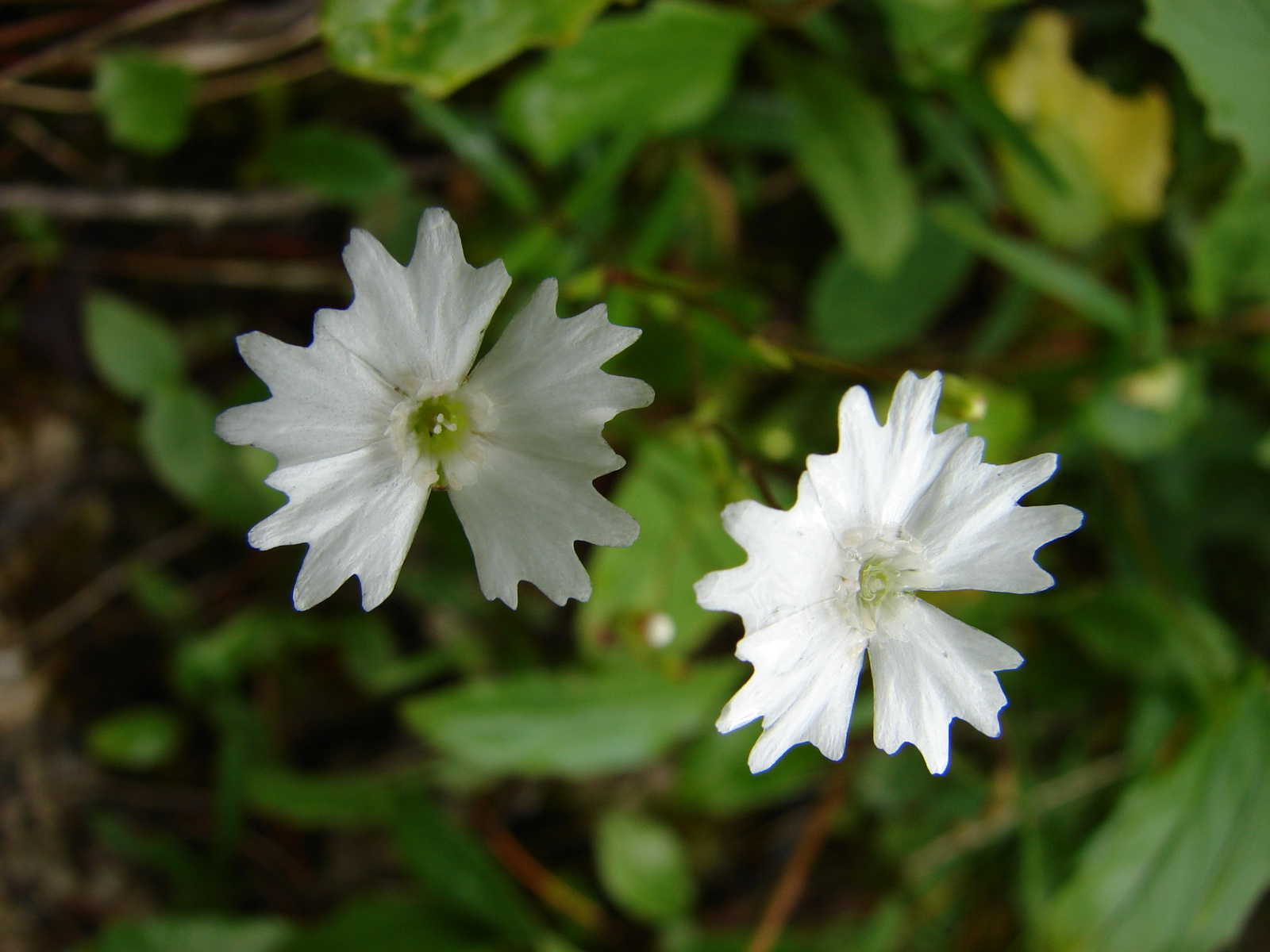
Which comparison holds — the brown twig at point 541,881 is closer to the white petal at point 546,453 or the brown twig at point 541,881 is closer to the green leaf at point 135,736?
the green leaf at point 135,736

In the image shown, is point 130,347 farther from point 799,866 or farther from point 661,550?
point 799,866

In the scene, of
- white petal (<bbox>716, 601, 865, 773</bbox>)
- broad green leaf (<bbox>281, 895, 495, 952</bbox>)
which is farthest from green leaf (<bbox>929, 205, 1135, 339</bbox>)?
broad green leaf (<bbox>281, 895, 495, 952</bbox>)

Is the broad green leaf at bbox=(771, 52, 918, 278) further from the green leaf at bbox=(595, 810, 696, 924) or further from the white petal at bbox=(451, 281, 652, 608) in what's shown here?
the green leaf at bbox=(595, 810, 696, 924)

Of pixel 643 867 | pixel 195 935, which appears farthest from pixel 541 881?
pixel 195 935

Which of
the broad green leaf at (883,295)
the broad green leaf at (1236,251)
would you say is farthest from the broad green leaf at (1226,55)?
the broad green leaf at (883,295)

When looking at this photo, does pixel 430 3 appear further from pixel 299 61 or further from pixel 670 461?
pixel 670 461

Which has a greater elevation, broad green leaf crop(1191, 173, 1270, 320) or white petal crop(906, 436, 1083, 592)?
broad green leaf crop(1191, 173, 1270, 320)

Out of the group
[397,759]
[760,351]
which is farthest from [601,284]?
[397,759]
